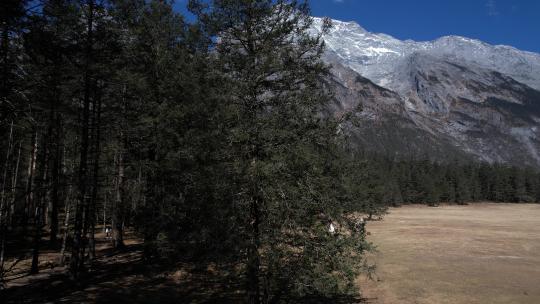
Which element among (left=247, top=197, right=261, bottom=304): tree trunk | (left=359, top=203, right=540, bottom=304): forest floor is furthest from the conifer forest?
(left=359, top=203, right=540, bottom=304): forest floor

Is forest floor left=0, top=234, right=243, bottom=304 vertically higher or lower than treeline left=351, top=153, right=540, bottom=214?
lower

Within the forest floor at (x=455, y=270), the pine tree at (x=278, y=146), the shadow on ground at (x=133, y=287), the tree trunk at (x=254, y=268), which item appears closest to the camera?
the tree trunk at (x=254, y=268)

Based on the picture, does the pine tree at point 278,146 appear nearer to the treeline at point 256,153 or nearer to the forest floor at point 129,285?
the treeline at point 256,153

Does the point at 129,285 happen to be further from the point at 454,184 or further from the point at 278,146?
the point at 454,184

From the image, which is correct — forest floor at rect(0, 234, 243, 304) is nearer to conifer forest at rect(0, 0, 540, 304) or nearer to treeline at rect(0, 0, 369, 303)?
conifer forest at rect(0, 0, 540, 304)

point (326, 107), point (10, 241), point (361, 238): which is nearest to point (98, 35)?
point (326, 107)

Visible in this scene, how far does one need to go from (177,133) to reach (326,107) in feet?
22.6

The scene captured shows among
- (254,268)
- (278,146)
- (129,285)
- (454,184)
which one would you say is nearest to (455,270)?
(254,268)

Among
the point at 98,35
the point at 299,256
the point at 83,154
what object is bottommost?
the point at 299,256

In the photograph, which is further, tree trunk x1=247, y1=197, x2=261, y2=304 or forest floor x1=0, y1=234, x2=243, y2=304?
forest floor x1=0, y1=234, x2=243, y2=304

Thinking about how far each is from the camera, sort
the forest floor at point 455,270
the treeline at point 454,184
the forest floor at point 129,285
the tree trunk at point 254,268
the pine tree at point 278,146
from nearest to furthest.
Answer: the tree trunk at point 254,268 → the pine tree at point 278,146 → the forest floor at point 129,285 → the forest floor at point 455,270 → the treeline at point 454,184

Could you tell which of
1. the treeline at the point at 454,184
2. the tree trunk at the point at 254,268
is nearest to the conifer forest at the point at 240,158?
the tree trunk at the point at 254,268

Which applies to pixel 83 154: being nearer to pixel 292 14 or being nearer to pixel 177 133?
pixel 177 133

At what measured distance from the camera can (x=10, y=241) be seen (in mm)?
27000
